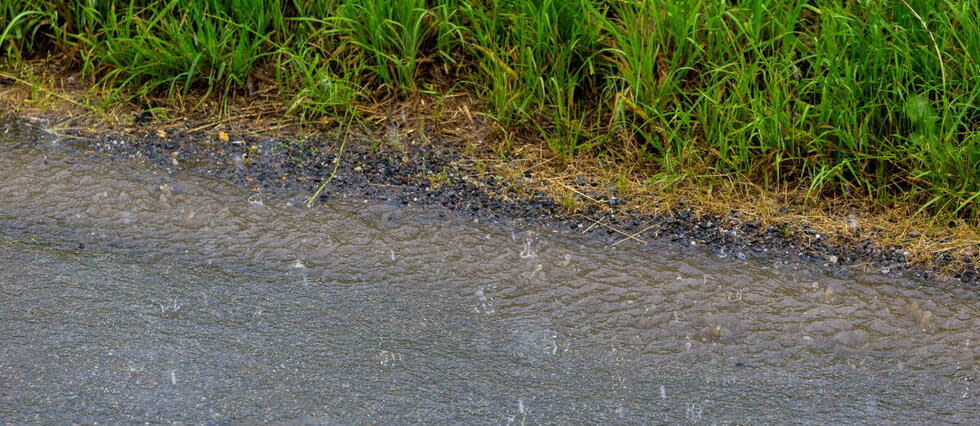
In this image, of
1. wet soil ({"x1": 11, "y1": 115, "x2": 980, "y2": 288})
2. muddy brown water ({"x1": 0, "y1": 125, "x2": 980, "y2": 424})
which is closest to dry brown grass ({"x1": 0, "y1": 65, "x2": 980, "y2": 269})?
wet soil ({"x1": 11, "y1": 115, "x2": 980, "y2": 288})

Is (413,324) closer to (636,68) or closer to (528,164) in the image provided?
(528,164)

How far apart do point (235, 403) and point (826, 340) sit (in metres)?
1.71

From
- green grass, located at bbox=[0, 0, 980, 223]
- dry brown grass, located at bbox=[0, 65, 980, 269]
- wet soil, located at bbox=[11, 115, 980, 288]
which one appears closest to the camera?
wet soil, located at bbox=[11, 115, 980, 288]

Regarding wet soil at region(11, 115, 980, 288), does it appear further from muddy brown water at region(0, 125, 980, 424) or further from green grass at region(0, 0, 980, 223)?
green grass at region(0, 0, 980, 223)

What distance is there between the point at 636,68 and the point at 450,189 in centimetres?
84

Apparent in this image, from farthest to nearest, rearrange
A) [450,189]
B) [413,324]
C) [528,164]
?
[528,164] < [450,189] < [413,324]

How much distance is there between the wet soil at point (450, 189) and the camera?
12.4 feet

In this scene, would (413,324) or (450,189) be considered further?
(450,189)

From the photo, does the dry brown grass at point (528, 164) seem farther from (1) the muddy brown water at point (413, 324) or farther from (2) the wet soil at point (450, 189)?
(1) the muddy brown water at point (413, 324)

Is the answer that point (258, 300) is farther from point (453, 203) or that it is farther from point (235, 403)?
point (453, 203)

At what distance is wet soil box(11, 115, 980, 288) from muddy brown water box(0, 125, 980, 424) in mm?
93

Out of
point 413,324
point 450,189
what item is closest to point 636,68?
point 450,189

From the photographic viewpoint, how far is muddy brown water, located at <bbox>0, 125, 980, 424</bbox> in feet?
9.68

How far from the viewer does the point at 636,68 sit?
13.8ft
